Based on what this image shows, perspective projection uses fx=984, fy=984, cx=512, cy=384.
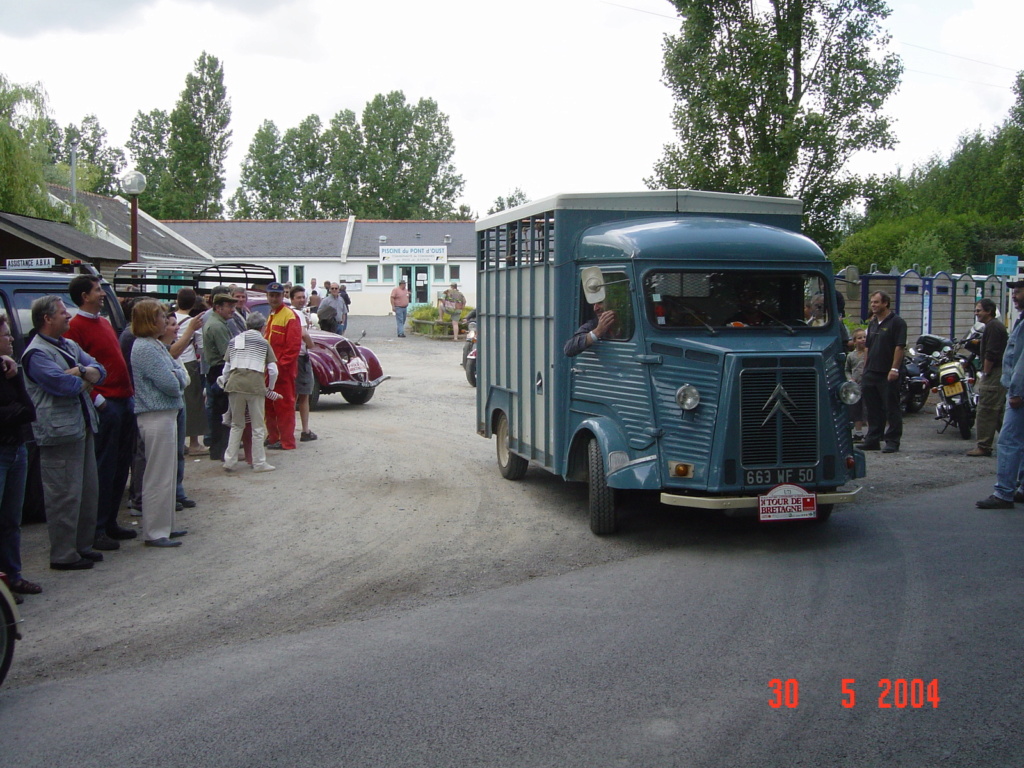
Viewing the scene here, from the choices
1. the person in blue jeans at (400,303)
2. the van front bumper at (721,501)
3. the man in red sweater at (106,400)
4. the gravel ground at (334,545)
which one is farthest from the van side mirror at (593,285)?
the person in blue jeans at (400,303)

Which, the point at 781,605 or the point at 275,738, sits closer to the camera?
the point at 275,738

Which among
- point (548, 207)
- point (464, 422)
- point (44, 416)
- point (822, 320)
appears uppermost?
point (548, 207)

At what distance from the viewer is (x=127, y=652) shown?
18.2ft

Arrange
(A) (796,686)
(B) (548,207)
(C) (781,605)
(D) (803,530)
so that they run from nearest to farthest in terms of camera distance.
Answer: (A) (796,686), (C) (781,605), (D) (803,530), (B) (548,207)

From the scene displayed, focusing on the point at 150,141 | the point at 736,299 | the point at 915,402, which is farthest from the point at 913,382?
the point at 150,141

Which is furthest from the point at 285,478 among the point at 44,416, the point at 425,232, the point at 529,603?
the point at 425,232

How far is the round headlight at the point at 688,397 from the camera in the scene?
7.44 meters

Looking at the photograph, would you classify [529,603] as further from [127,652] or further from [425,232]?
[425,232]

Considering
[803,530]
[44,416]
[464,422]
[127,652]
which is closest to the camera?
[127,652]

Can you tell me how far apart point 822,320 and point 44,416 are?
6.11m

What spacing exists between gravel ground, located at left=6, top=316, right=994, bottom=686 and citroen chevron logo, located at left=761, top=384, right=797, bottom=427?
1.22 meters

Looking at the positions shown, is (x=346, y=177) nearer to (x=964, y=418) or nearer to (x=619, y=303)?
(x=964, y=418)

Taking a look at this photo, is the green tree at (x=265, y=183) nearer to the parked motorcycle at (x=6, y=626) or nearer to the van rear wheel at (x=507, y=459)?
the van rear wheel at (x=507, y=459)

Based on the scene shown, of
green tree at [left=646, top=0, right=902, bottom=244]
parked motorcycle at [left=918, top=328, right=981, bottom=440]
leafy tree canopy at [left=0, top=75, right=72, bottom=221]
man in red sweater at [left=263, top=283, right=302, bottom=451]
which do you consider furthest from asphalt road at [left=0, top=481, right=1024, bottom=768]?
leafy tree canopy at [left=0, top=75, right=72, bottom=221]
